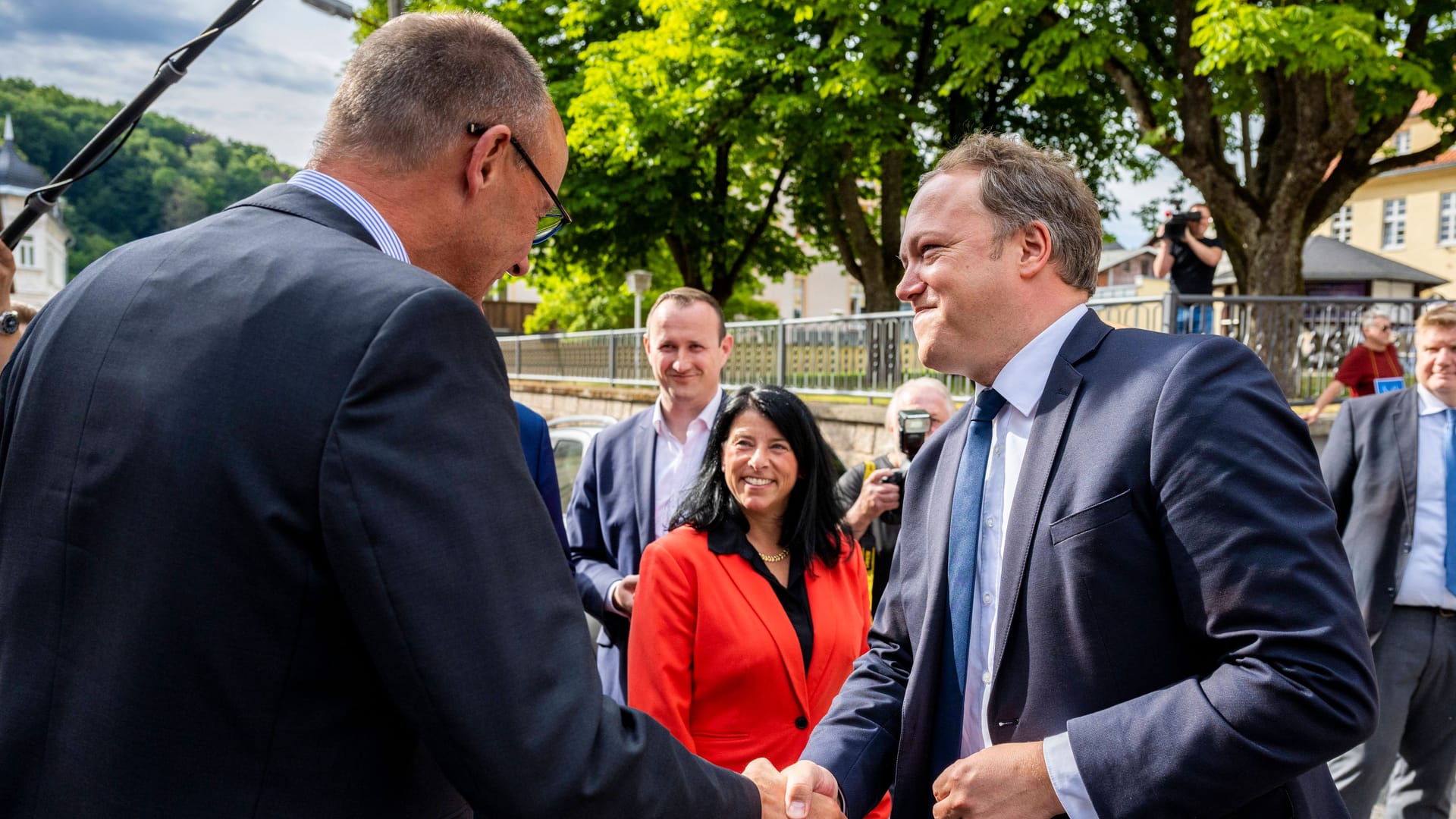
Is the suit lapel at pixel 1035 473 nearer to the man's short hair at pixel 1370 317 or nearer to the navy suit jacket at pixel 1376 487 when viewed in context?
the navy suit jacket at pixel 1376 487

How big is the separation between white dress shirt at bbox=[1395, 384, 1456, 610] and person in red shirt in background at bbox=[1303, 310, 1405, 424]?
5.61m

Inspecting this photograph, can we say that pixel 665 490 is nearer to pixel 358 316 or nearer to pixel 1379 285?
pixel 358 316

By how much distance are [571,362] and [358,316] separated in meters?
21.8

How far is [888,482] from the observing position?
4.06 metres

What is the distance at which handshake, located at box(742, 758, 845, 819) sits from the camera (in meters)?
1.84

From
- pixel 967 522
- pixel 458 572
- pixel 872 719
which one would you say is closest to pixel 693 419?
pixel 872 719

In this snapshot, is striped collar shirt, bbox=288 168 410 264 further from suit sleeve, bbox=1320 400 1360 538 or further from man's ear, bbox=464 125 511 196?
suit sleeve, bbox=1320 400 1360 538

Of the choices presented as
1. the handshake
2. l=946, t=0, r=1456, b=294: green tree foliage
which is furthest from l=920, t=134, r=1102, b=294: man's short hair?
l=946, t=0, r=1456, b=294: green tree foliage

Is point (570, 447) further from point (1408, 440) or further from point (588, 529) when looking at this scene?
point (1408, 440)

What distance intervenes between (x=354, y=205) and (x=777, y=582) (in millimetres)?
2171

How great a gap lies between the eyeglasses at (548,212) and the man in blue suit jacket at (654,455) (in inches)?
88.8

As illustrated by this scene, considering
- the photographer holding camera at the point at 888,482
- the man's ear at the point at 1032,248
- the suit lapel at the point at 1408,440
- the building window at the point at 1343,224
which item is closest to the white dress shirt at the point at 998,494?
the man's ear at the point at 1032,248

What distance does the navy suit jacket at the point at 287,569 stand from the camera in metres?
1.25

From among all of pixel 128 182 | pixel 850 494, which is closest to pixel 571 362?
pixel 850 494
